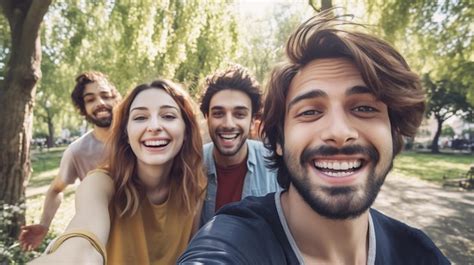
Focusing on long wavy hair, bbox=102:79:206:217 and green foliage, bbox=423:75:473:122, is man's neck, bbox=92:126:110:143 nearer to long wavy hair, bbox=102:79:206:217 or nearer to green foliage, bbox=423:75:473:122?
long wavy hair, bbox=102:79:206:217

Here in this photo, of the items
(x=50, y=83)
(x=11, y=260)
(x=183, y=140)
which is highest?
(x=50, y=83)

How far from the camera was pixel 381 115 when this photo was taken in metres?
1.59

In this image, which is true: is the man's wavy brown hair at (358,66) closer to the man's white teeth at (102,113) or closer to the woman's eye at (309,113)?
the woman's eye at (309,113)

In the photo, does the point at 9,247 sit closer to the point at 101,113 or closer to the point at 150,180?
the point at 101,113

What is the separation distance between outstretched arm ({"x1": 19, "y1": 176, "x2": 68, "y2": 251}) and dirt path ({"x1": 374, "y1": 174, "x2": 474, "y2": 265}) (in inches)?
202

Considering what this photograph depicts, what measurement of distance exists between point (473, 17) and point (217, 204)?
596 centimetres

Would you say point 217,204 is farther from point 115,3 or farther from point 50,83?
point 50,83

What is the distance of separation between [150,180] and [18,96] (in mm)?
2855

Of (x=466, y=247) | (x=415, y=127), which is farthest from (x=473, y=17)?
(x=415, y=127)

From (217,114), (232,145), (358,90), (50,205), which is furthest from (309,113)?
(50,205)

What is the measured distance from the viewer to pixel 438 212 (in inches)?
324

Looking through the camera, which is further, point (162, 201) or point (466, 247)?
point (466, 247)

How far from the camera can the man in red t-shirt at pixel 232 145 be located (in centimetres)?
285

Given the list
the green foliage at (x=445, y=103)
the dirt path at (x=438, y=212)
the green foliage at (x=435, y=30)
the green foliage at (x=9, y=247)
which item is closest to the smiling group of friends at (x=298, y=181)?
the green foliage at (x=9, y=247)
